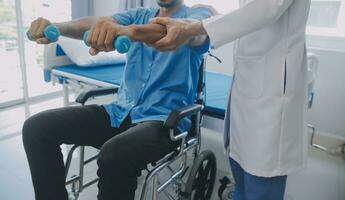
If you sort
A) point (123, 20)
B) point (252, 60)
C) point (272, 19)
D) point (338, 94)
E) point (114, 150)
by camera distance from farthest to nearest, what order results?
point (338, 94)
point (123, 20)
point (114, 150)
point (252, 60)
point (272, 19)

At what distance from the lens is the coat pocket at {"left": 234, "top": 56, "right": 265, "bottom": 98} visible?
0.96 m

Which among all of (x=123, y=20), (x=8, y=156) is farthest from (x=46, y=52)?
(x=123, y=20)

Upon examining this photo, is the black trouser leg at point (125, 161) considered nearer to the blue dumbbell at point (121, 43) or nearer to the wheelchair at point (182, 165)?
the wheelchair at point (182, 165)

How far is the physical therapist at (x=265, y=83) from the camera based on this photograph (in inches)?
33.1

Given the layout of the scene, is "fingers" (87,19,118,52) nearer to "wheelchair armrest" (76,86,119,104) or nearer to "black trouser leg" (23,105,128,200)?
"black trouser leg" (23,105,128,200)

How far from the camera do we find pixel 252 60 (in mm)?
977

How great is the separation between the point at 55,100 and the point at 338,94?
3.01 m

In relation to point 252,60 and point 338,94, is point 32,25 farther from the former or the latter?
point 338,94

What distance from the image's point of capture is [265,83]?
95cm

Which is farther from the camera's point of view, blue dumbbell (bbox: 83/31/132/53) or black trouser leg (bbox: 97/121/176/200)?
black trouser leg (bbox: 97/121/176/200)

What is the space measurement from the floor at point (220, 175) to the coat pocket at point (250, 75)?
1.04 m

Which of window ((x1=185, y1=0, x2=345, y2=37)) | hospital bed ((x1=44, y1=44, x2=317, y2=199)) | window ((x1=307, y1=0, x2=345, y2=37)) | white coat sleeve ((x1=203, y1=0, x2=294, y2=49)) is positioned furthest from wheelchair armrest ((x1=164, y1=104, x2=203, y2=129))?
window ((x1=307, y1=0, x2=345, y2=37))

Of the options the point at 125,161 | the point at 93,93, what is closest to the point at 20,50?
the point at 93,93

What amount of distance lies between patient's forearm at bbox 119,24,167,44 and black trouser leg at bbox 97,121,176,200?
1.51 ft
